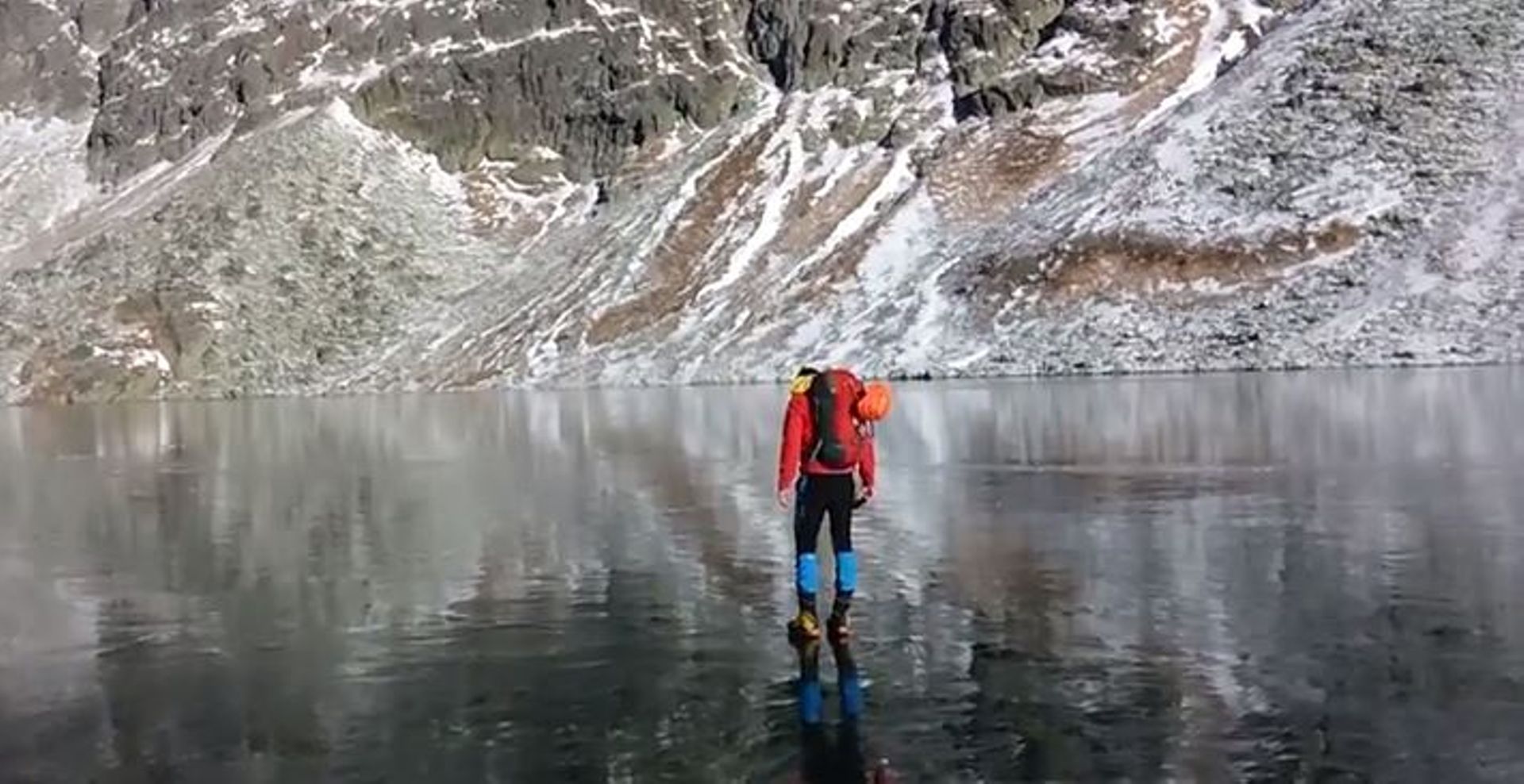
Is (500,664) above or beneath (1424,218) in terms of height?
beneath

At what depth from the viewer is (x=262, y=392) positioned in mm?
145625

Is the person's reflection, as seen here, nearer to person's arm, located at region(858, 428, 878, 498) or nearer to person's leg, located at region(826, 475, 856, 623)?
person's leg, located at region(826, 475, 856, 623)

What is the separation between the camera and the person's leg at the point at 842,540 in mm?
16609

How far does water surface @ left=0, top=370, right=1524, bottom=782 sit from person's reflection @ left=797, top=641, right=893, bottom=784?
0.20ft

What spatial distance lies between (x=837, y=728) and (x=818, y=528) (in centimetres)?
422

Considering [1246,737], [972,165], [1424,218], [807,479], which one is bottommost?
[1246,737]

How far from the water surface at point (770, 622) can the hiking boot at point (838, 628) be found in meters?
0.20

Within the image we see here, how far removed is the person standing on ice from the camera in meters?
16.5

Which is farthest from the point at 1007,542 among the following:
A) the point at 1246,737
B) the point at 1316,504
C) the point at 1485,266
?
the point at 1485,266

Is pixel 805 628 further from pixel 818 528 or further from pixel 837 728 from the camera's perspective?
pixel 837 728

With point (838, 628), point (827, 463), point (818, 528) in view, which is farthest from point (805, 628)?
point (827, 463)

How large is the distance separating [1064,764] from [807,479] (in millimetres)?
5805

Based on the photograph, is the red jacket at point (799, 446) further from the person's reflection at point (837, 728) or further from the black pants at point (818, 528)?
the person's reflection at point (837, 728)

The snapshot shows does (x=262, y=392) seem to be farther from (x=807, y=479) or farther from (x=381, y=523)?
(x=807, y=479)
